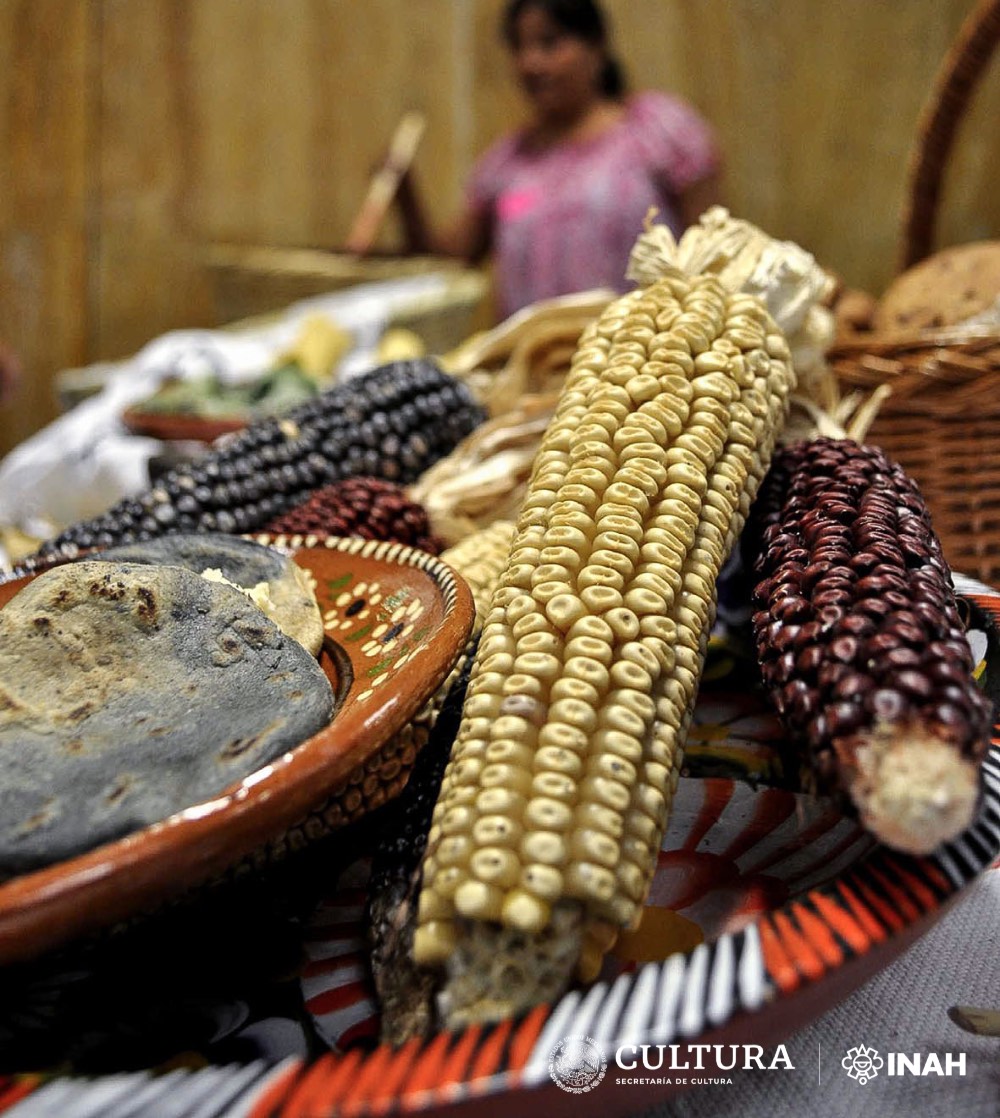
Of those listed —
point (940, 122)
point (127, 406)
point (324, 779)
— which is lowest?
point (127, 406)

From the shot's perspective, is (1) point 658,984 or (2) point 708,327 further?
(2) point 708,327

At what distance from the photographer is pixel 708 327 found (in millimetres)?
479

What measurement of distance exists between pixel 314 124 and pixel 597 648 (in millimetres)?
2399

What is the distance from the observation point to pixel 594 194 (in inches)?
77.2

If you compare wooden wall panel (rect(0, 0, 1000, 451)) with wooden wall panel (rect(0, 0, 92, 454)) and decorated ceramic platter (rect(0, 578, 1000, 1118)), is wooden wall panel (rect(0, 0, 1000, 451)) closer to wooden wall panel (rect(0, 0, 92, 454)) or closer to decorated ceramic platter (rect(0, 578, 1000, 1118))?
wooden wall panel (rect(0, 0, 92, 454))

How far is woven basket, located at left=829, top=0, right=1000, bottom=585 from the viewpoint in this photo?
635 millimetres

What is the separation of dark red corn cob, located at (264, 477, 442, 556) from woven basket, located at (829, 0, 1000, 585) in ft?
1.04

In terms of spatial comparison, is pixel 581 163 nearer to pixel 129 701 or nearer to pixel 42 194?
pixel 42 194

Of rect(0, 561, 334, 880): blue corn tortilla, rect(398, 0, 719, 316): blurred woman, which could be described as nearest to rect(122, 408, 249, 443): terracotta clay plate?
rect(0, 561, 334, 880): blue corn tortilla

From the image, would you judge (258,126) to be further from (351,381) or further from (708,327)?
(708,327)

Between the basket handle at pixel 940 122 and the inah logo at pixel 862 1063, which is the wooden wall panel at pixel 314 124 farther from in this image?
the inah logo at pixel 862 1063

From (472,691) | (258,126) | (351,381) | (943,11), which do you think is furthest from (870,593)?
(258,126)

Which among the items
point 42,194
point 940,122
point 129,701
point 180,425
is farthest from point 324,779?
point 42,194

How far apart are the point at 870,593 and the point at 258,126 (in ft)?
7.90
